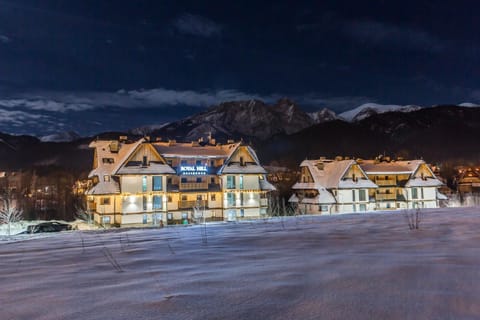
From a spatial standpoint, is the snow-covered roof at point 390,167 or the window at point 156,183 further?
the snow-covered roof at point 390,167

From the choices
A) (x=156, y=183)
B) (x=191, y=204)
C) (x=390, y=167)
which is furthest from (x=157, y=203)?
(x=390, y=167)

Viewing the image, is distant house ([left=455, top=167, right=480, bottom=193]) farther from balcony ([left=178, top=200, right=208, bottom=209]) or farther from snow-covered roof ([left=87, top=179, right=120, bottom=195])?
snow-covered roof ([left=87, top=179, right=120, bottom=195])

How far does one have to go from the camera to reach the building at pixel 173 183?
40906mm

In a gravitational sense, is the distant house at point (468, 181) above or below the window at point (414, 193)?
above

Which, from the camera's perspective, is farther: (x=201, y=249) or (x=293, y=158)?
(x=293, y=158)

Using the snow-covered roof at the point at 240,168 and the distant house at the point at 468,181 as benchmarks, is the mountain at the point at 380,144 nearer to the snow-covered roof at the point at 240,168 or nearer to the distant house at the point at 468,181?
the distant house at the point at 468,181

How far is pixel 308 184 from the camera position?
183 feet

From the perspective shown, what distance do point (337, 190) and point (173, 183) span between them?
81.3 ft

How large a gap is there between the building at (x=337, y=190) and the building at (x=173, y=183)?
909cm

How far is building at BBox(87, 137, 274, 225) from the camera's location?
134 ft

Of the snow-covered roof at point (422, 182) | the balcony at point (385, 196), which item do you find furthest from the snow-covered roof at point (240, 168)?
the snow-covered roof at point (422, 182)

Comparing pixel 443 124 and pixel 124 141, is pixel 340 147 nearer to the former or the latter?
pixel 443 124

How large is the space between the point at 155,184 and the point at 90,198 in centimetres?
1071

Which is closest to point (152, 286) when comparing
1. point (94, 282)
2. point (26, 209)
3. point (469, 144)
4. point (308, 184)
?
point (94, 282)
